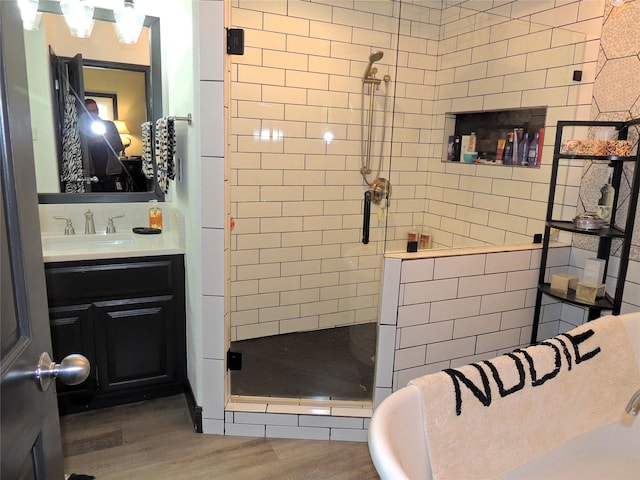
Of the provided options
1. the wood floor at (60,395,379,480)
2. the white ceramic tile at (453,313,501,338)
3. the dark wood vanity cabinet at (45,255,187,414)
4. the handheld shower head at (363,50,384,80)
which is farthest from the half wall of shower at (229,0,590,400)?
the wood floor at (60,395,379,480)

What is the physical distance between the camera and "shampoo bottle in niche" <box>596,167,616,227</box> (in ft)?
7.12

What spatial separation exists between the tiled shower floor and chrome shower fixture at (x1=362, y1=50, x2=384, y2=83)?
5.31ft

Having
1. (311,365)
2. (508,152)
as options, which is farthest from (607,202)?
(311,365)

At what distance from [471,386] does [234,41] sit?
164 cm

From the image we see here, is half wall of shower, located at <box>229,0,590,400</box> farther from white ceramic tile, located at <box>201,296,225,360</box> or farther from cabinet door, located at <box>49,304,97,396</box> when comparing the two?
cabinet door, located at <box>49,304,97,396</box>

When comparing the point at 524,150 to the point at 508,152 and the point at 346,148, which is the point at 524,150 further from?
the point at 346,148

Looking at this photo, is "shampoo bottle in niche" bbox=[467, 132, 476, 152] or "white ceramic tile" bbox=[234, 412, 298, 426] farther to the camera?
"shampoo bottle in niche" bbox=[467, 132, 476, 152]

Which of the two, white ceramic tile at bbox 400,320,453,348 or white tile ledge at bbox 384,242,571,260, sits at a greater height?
white tile ledge at bbox 384,242,571,260

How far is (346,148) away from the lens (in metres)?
3.09

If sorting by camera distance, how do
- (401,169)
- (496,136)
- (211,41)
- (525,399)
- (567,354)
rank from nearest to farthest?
(525,399), (567,354), (211,41), (496,136), (401,169)

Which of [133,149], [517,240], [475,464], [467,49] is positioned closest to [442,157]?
[467,49]

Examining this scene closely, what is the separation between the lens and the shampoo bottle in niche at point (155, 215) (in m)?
2.77

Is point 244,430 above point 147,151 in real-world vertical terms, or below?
below

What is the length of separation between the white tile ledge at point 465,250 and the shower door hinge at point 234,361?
0.92 meters
